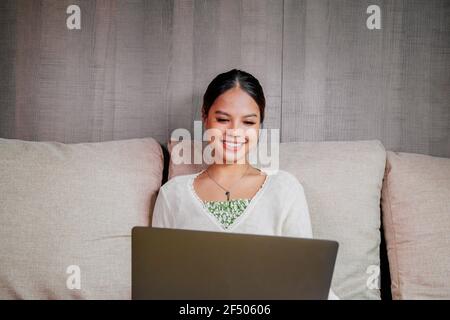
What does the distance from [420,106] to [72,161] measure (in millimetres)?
1394

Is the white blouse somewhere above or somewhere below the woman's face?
below

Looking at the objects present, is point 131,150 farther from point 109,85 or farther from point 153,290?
point 153,290

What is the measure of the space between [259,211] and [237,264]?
0.55m

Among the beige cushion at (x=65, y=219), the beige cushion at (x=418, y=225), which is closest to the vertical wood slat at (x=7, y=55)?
the beige cushion at (x=65, y=219)

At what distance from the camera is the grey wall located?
1.76 meters

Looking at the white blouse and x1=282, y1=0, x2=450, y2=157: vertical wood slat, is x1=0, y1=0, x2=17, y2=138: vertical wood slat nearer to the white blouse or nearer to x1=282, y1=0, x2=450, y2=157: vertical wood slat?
the white blouse

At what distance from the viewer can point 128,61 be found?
1.81 meters

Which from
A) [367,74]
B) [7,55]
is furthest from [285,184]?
[7,55]

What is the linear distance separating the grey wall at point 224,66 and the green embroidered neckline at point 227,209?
527 mm

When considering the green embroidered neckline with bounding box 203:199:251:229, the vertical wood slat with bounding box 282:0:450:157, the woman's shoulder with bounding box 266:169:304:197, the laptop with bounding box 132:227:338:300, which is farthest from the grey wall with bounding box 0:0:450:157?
the laptop with bounding box 132:227:338:300

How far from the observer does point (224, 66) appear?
1.79m

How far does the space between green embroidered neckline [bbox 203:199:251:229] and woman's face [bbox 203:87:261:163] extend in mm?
171

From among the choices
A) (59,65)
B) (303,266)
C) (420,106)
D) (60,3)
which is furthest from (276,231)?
(60,3)

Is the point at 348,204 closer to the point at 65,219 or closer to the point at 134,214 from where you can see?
the point at 134,214
